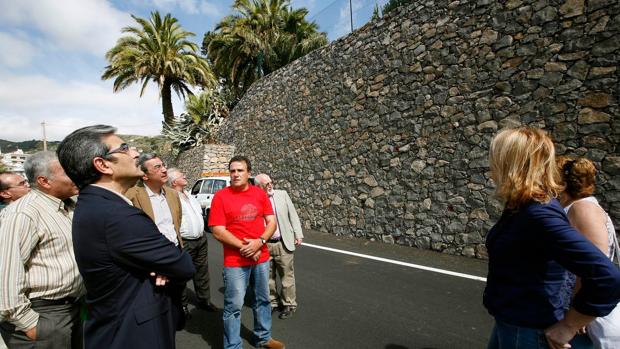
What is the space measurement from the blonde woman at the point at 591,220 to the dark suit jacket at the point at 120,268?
7.58ft

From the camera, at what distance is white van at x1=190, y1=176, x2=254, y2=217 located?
A: 11234 mm

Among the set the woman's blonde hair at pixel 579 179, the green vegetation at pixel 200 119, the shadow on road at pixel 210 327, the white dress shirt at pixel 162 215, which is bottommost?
the shadow on road at pixel 210 327

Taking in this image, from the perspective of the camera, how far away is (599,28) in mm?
Answer: 5273

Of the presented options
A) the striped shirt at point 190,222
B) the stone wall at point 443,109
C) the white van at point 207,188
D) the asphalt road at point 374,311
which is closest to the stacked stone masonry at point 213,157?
the white van at point 207,188

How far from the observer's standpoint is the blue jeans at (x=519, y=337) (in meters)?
1.46

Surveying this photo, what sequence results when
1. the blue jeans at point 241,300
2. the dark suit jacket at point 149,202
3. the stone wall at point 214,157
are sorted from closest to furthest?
the blue jeans at point 241,300 → the dark suit jacket at point 149,202 → the stone wall at point 214,157

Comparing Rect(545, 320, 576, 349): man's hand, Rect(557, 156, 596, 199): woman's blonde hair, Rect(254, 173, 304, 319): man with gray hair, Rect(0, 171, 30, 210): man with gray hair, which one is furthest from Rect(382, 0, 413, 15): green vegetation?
Rect(545, 320, 576, 349): man's hand

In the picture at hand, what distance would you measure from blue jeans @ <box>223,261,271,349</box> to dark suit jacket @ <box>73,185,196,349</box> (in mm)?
1357

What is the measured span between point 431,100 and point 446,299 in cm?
466

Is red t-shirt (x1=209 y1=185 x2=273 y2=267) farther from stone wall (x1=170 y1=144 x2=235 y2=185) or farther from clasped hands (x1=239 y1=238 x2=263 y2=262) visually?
stone wall (x1=170 y1=144 x2=235 y2=185)

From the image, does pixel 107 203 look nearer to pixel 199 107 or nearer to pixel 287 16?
pixel 199 107

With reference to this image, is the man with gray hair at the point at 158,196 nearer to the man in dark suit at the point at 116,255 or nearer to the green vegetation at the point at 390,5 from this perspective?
the man in dark suit at the point at 116,255

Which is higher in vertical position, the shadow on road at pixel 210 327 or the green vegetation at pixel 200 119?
the green vegetation at pixel 200 119

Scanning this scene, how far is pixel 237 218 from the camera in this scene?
128 inches
